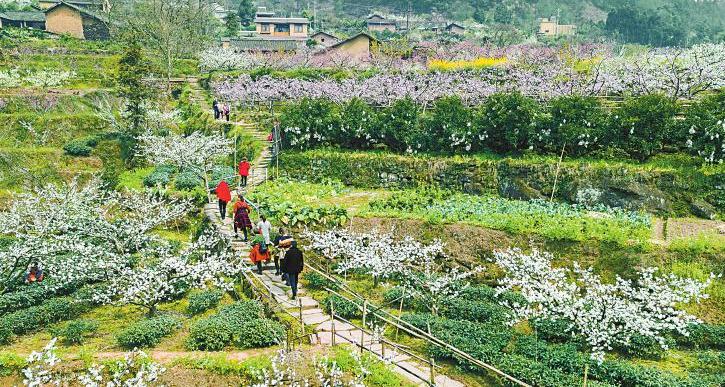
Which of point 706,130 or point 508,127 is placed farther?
point 508,127

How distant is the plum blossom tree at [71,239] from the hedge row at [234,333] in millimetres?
4668

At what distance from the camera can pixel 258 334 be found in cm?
1315

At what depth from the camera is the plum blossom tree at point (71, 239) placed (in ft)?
57.3

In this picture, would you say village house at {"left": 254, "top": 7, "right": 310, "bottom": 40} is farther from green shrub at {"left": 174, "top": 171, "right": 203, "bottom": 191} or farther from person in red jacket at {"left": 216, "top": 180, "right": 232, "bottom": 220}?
person in red jacket at {"left": 216, "top": 180, "right": 232, "bottom": 220}

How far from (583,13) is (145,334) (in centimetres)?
17314

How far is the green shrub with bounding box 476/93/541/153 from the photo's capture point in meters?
22.9

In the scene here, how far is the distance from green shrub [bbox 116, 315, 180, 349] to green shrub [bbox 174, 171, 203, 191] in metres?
14.1

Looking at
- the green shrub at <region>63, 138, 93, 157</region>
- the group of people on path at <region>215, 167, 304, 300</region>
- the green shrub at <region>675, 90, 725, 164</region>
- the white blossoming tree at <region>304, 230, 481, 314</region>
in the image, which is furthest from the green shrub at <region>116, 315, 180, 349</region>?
the green shrub at <region>63, 138, 93, 157</region>

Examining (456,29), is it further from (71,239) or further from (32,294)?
(32,294)

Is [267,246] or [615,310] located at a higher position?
[267,246]

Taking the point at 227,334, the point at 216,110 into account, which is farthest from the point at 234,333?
the point at 216,110

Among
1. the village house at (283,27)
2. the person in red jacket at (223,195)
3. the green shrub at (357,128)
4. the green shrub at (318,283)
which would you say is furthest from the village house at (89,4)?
the green shrub at (318,283)

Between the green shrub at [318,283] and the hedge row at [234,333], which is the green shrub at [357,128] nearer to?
the green shrub at [318,283]

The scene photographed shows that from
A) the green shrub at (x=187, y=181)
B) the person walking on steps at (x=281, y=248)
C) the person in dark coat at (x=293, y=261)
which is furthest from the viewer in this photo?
the green shrub at (x=187, y=181)
